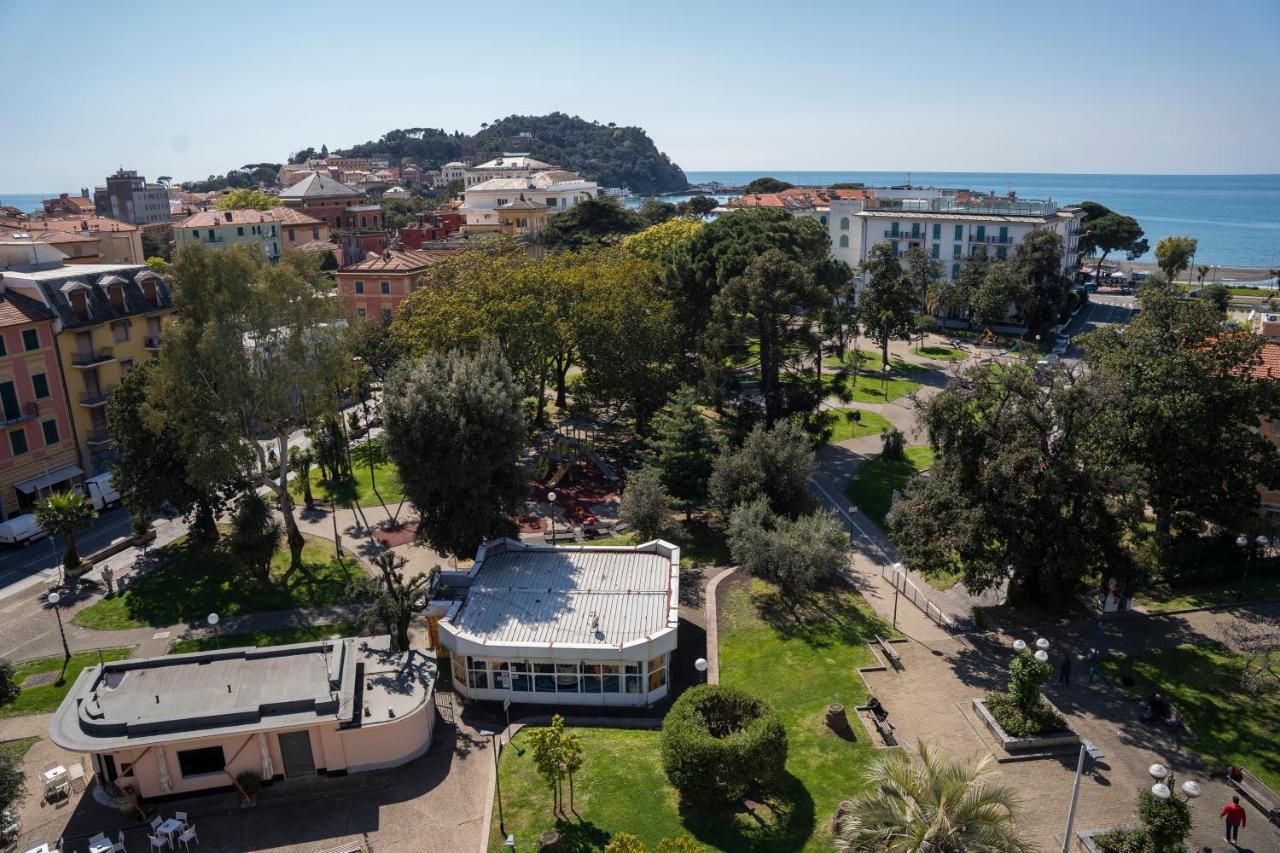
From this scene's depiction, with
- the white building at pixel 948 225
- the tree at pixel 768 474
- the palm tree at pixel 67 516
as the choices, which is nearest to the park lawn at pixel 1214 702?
the tree at pixel 768 474

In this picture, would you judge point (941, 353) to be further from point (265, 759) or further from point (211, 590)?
point (265, 759)

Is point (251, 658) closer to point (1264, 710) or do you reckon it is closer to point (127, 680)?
point (127, 680)

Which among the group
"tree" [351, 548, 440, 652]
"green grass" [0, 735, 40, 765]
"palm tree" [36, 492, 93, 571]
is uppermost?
"palm tree" [36, 492, 93, 571]

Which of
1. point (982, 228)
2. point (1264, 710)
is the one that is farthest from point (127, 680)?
point (982, 228)

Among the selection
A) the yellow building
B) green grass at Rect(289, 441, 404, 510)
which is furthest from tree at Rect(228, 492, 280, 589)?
the yellow building

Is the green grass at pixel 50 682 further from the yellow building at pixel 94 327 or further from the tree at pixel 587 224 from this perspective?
the tree at pixel 587 224

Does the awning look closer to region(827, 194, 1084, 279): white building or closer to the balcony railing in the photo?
the balcony railing

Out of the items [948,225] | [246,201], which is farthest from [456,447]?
[246,201]
